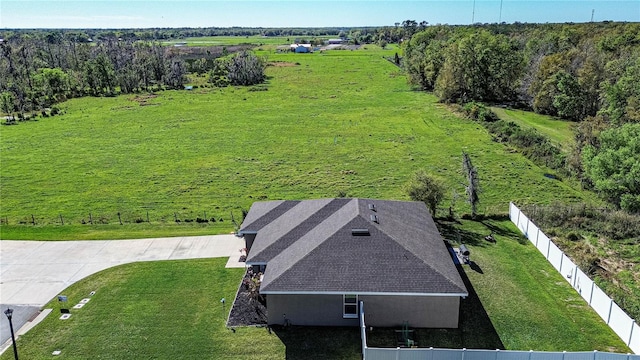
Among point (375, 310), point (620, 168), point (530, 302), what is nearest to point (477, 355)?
point (375, 310)

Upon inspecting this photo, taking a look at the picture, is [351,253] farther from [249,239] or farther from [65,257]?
[65,257]

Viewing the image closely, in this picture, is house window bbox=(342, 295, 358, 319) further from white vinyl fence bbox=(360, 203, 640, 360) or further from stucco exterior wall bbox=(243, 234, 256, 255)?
stucco exterior wall bbox=(243, 234, 256, 255)

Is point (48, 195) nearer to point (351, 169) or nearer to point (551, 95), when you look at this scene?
point (351, 169)

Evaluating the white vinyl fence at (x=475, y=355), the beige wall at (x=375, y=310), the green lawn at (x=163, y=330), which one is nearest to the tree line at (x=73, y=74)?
the green lawn at (x=163, y=330)

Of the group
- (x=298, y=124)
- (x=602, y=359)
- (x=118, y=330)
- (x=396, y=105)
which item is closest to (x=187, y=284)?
(x=118, y=330)

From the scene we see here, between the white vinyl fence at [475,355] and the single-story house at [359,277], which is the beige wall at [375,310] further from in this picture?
the white vinyl fence at [475,355]
